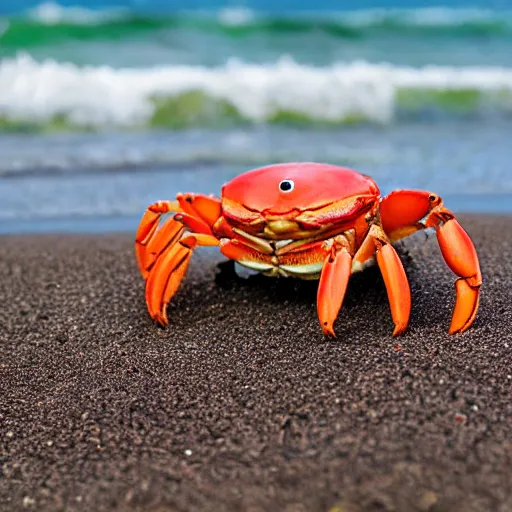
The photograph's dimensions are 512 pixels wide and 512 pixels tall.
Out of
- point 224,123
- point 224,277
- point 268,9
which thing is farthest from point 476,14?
point 224,277

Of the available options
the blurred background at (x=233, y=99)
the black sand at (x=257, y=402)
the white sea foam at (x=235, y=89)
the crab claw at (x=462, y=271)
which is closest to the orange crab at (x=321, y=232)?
the crab claw at (x=462, y=271)

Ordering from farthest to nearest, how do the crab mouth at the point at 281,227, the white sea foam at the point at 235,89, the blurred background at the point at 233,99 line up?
the white sea foam at the point at 235,89 < the blurred background at the point at 233,99 < the crab mouth at the point at 281,227

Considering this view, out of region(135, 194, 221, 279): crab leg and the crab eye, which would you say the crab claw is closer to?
the crab eye

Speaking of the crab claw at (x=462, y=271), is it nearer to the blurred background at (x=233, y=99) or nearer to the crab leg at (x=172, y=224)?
the crab leg at (x=172, y=224)

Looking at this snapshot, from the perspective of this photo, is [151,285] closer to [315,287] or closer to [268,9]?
[315,287]

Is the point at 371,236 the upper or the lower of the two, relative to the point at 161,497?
upper

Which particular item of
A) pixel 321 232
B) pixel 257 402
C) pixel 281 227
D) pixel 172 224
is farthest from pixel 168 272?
pixel 257 402

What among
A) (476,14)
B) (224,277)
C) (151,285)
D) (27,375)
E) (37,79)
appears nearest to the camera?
(27,375)
